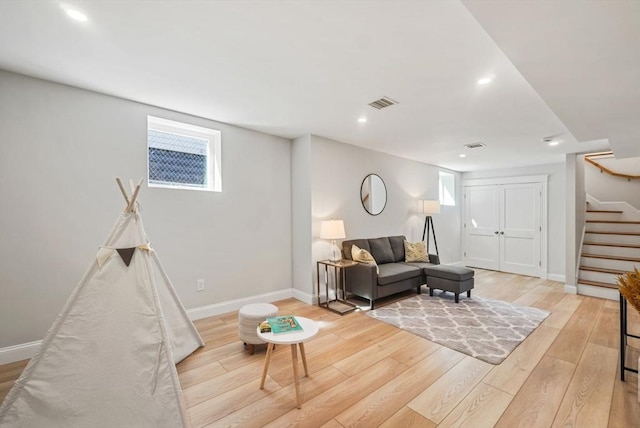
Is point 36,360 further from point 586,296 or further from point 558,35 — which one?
point 586,296

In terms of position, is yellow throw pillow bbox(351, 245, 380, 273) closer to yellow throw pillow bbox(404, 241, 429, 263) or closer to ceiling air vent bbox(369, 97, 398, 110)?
yellow throw pillow bbox(404, 241, 429, 263)

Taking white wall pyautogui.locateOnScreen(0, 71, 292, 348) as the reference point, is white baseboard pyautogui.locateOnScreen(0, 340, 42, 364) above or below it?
below

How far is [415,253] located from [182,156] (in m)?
4.07

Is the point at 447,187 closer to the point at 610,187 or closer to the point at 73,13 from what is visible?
the point at 610,187

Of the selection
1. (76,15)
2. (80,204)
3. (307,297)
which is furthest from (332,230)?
(76,15)

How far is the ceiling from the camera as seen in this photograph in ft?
4.90

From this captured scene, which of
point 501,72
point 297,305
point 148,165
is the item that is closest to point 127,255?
point 148,165

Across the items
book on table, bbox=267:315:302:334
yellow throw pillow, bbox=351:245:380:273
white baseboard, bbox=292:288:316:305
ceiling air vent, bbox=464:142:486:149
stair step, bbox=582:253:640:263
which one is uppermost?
ceiling air vent, bbox=464:142:486:149

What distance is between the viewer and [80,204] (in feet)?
8.52

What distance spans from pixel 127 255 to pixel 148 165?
145 centimetres

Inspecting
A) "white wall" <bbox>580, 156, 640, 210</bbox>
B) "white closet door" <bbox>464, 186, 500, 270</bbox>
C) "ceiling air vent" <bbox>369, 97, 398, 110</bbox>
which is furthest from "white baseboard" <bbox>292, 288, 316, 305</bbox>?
"white wall" <bbox>580, 156, 640, 210</bbox>

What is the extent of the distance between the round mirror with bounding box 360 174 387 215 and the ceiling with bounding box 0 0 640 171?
5.41 feet

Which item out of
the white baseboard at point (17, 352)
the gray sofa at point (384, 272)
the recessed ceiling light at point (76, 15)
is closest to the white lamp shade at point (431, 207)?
the gray sofa at point (384, 272)

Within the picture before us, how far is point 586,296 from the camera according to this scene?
4398 millimetres
